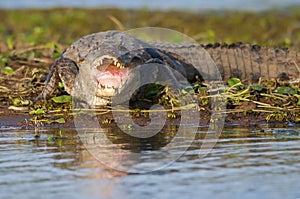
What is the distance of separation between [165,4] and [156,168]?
1318 centimetres

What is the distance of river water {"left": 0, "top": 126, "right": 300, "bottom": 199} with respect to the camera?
4035 millimetres

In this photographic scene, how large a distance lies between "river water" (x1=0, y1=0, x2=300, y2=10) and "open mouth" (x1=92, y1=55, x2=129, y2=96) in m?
9.72

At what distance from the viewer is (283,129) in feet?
19.6

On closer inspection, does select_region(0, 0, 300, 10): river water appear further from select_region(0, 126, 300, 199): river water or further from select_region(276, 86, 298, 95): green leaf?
select_region(0, 126, 300, 199): river water

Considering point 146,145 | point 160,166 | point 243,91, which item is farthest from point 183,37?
point 160,166

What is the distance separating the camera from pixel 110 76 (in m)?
6.51

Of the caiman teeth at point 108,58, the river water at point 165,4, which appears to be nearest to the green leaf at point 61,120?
the caiman teeth at point 108,58

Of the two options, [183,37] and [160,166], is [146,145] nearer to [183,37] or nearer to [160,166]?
[160,166]

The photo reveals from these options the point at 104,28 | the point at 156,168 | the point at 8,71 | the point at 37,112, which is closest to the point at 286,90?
the point at 37,112

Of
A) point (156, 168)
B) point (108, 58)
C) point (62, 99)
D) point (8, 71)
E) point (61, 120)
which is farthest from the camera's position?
point (8, 71)

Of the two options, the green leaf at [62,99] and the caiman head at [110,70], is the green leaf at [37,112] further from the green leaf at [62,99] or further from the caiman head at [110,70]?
the caiman head at [110,70]

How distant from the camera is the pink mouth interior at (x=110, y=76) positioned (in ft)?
21.2

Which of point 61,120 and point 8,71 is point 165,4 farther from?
point 61,120

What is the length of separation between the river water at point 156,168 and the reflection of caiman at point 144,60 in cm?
90
